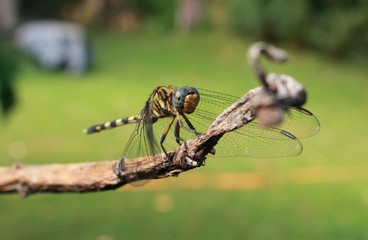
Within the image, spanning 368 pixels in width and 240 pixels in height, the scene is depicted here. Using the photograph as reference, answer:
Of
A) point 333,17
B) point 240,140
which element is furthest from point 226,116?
point 333,17

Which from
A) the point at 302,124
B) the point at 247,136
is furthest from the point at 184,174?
the point at 302,124

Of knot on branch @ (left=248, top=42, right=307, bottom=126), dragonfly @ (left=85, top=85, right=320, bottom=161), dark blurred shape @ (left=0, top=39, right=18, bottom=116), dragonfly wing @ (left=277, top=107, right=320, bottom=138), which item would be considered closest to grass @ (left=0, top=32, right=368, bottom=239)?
dark blurred shape @ (left=0, top=39, right=18, bottom=116)

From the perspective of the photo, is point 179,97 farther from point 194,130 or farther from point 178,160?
point 178,160

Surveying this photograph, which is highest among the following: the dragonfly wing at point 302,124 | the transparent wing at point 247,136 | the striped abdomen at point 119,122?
the dragonfly wing at point 302,124

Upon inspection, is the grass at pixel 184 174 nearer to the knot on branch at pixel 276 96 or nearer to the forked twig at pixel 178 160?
the forked twig at pixel 178 160

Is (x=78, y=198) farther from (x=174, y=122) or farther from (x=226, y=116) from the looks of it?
(x=226, y=116)

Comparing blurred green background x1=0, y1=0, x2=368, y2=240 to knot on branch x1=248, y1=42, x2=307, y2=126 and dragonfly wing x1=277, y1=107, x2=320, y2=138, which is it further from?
knot on branch x1=248, y1=42, x2=307, y2=126

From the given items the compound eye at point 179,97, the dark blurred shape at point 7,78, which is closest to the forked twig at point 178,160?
the compound eye at point 179,97
